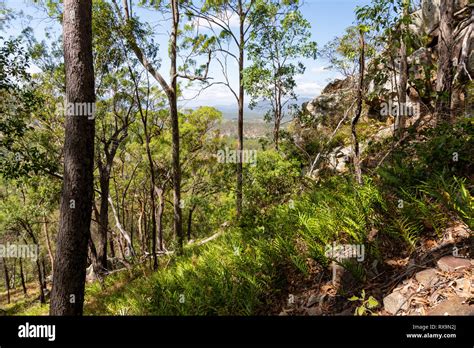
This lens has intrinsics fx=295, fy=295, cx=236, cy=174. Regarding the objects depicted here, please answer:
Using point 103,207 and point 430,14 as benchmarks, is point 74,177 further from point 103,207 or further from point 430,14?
point 430,14

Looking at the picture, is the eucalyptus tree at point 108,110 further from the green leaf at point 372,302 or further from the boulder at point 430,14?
the boulder at point 430,14

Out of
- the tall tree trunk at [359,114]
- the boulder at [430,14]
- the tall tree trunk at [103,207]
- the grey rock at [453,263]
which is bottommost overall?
the tall tree trunk at [103,207]

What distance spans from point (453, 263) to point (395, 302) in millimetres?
734

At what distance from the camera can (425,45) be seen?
13.3 metres

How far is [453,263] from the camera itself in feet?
10.1

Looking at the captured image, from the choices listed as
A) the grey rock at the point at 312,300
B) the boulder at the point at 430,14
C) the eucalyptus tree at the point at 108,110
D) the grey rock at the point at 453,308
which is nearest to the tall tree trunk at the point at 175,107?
the eucalyptus tree at the point at 108,110

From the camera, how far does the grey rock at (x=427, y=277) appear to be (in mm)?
3055

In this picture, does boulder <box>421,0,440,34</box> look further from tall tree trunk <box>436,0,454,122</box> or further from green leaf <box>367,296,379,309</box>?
green leaf <box>367,296,379,309</box>

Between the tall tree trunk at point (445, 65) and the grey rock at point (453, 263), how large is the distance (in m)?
3.55

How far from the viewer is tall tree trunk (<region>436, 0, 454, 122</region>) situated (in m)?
5.84

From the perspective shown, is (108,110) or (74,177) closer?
(74,177)

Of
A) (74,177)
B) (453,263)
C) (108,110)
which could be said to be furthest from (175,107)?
(453,263)

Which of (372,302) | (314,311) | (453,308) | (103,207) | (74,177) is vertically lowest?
(103,207)
